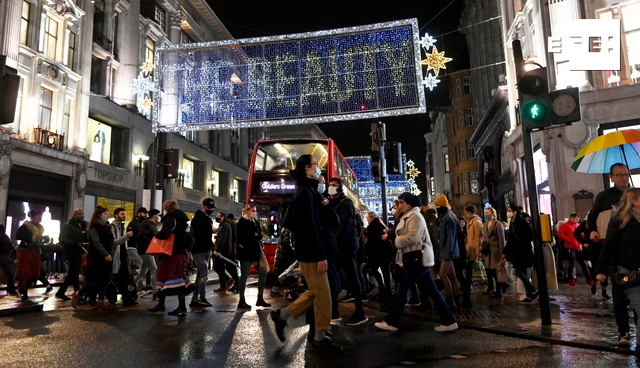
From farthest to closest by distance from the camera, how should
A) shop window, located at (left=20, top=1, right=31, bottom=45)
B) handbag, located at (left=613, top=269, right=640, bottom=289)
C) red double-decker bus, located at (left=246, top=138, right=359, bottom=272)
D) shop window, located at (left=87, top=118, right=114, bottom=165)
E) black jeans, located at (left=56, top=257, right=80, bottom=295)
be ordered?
shop window, located at (left=87, top=118, right=114, bottom=165) < shop window, located at (left=20, top=1, right=31, bottom=45) < red double-decker bus, located at (left=246, top=138, right=359, bottom=272) < black jeans, located at (left=56, top=257, right=80, bottom=295) < handbag, located at (left=613, top=269, right=640, bottom=289)

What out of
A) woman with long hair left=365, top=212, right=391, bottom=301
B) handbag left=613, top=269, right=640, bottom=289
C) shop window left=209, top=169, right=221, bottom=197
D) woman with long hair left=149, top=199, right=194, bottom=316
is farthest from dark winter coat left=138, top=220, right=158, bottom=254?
shop window left=209, top=169, right=221, bottom=197

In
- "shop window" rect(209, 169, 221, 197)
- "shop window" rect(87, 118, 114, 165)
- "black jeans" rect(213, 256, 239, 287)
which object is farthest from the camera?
"shop window" rect(209, 169, 221, 197)

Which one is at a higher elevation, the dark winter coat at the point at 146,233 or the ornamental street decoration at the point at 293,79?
the ornamental street decoration at the point at 293,79

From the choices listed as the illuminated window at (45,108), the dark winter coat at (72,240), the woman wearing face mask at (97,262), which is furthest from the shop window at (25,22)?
the woman wearing face mask at (97,262)

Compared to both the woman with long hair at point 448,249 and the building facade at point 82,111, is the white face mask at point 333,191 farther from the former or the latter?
the building facade at point 82,111

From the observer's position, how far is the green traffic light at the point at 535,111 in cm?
592

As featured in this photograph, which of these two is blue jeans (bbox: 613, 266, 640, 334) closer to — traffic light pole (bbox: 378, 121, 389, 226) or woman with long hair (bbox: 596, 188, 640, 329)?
woman with long hair (bbox: 596, 188, 640, 329)

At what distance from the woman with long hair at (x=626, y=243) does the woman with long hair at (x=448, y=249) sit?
266cm

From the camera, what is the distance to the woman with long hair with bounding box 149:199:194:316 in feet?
23.4

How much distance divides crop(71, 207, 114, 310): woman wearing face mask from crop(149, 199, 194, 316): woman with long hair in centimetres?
131

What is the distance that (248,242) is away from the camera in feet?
26.6

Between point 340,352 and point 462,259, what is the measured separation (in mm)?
4397

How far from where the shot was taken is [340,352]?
4.52 metres

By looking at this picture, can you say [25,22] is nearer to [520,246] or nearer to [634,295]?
[520,246]
